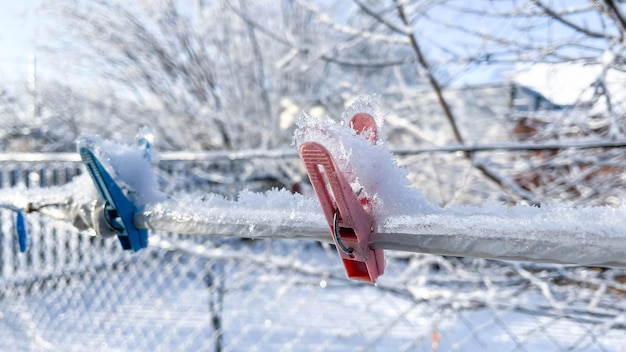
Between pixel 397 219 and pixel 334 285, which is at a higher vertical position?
pixel 397 219

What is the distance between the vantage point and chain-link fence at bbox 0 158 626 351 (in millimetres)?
2172

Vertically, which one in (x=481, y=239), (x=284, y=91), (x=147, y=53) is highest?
(x=147, y=53)

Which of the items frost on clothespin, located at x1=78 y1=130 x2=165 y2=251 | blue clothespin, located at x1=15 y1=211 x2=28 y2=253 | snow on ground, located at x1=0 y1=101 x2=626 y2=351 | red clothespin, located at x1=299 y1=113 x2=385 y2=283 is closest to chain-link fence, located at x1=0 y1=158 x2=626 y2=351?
snow on ground, located at x1=0 y1=101 x2=626 y2=351

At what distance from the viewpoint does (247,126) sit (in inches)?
214

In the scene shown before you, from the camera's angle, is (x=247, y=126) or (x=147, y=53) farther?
(x=147, y=53)

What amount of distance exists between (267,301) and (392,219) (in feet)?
12.2

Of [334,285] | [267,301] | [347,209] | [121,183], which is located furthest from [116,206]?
[267,301]

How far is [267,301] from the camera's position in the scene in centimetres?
404

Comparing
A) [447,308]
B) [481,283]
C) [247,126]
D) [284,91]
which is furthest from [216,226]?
[284,91]

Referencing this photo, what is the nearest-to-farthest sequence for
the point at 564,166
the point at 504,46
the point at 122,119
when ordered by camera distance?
the point at 504,46 < the point at 564,166 < the point at 122,119

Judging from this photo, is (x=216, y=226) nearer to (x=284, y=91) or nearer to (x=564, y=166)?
(x=564, y=166)

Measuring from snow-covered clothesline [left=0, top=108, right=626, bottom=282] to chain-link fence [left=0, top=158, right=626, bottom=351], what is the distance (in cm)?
141

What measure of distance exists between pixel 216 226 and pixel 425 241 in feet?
0.94

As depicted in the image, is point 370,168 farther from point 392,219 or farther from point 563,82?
point 563,82
